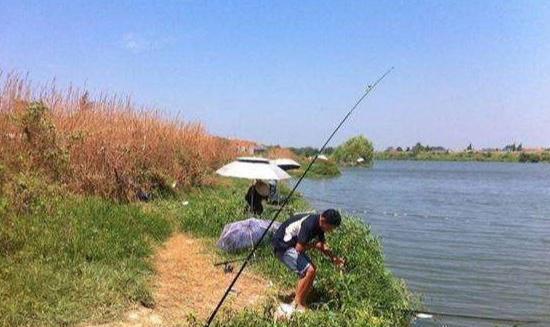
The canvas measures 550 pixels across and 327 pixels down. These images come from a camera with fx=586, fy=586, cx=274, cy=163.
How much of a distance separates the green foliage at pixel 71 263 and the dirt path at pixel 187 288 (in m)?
0.24

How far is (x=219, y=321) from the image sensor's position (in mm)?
6805

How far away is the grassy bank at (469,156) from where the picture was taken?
164 m

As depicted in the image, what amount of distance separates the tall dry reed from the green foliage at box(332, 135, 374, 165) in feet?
263

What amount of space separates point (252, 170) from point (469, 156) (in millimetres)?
168363

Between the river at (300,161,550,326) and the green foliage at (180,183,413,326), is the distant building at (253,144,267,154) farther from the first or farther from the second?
the green foliage at (180,183,413,326)

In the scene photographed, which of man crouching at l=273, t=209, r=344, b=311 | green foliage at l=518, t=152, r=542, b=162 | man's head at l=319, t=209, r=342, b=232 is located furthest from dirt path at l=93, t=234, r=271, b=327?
green foliage at l=518, t=152, r=542, b=162

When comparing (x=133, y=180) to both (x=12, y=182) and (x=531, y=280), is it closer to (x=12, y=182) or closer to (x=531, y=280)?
(x=12, y=182)

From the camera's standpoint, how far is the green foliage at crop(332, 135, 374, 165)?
101438mm

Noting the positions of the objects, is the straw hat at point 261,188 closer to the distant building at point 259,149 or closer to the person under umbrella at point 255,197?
the person under umbrella at point 255,197

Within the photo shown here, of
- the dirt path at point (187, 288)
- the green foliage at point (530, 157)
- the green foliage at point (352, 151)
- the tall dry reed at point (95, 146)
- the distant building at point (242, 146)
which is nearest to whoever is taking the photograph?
the dirt path at point (187, 288)

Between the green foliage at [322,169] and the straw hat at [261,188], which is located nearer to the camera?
the straw hat at [261,188]

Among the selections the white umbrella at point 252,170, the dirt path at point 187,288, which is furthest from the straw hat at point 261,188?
the dirt path at point 187,288

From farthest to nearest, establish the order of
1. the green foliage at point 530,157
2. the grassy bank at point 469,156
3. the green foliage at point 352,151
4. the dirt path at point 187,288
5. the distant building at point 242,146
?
the grassy bank at point 469,156 < the green foliage at point 530,157 < the green foliage at point 352,151 < the distant building at point 242,146 < the dirt path at point 187,288

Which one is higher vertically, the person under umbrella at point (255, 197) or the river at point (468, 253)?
the person under umbrella at point (255, 197)
